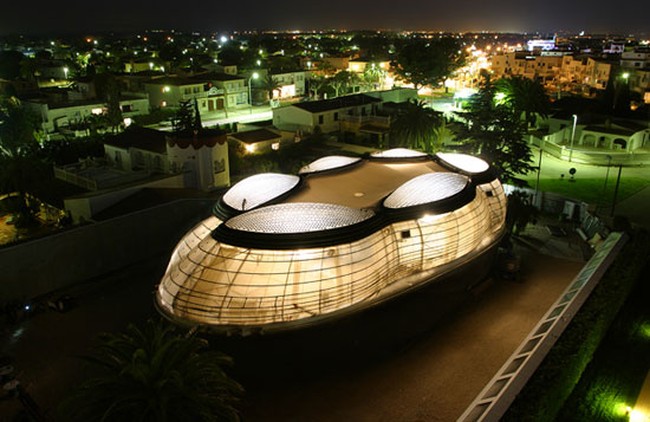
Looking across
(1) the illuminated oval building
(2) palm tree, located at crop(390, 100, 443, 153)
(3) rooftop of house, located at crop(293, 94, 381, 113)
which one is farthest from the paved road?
(3) rooftop of house, located at crop(293, 94, 381, 113)

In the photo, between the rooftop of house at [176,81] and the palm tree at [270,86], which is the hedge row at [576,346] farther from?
the palm tree at [270,86]

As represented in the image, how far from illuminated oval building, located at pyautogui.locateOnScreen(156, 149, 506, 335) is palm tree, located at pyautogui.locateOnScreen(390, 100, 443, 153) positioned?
80.8ft

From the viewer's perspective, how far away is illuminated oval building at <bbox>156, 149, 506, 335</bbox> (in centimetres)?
1591

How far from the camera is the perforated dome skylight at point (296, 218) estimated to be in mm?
16781

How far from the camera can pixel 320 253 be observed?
1636 cm

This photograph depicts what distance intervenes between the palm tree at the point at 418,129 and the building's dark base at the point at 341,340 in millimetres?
28741

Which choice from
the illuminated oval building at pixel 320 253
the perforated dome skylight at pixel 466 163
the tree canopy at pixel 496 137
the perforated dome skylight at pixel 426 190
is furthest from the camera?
the tree canopy at pixel 496 137

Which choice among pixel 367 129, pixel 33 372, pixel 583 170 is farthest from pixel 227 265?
pixel 367 129

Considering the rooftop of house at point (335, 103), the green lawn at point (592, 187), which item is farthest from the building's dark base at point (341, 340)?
the rooftop of house at point (335, 103)

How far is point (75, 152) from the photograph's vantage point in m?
43.3

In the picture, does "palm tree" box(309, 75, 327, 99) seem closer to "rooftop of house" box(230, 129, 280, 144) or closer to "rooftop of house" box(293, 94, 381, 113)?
"rooftop of house" box(293, 94, 381, 113)

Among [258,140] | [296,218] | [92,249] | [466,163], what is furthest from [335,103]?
[296,218]

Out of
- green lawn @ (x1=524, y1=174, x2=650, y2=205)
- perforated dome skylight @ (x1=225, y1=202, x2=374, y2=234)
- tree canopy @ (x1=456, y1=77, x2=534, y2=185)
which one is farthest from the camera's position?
tree canopy @ (x1=456, y1=77, x2=534, y2=185)

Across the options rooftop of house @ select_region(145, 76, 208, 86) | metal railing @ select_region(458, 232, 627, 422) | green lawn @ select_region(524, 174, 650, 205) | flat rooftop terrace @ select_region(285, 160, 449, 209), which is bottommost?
green lawn @ select_region(524, 174, 650, 205)
